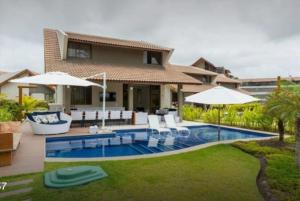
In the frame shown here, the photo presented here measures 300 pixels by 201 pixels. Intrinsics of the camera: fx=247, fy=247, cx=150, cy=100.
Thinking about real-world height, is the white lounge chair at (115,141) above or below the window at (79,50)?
below

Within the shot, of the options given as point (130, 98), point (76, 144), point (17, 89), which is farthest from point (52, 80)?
point (17, 89)

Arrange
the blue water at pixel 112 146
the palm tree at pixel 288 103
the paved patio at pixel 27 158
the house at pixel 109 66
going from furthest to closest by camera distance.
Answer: the house at pixel 109 66, the blue water at pixel 112 146, the palm tree at pixel 288 103, the paved patio at pixel 27 158

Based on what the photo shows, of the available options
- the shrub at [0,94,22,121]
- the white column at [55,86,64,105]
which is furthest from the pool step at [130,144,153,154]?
the shrub at [0,94,22,121]

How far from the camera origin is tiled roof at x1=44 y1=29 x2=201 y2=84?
1789 centimetres

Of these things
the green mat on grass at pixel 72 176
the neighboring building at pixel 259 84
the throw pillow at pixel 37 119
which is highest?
the neighboring building at pixel 259 84

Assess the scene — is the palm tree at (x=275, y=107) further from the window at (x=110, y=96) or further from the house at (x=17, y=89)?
the house at (x=17, y=89)

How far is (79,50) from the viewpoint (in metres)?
20.4

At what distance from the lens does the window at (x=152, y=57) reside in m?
23.5

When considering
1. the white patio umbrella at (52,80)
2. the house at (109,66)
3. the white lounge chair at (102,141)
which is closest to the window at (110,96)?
the house at (109,66)

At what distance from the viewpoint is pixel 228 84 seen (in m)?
42.4

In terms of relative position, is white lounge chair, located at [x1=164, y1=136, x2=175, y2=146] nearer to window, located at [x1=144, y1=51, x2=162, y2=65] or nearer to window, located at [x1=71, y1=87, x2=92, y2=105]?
window, located at [x1=71, y1=87, x2=92, y2=105]

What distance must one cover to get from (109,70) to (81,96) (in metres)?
3.20

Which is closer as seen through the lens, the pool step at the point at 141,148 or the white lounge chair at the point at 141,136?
the pool step at the point at 141,148

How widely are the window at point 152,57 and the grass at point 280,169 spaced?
1434 cm
